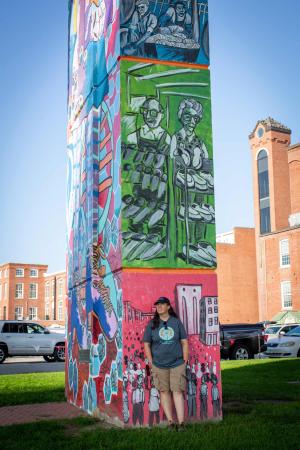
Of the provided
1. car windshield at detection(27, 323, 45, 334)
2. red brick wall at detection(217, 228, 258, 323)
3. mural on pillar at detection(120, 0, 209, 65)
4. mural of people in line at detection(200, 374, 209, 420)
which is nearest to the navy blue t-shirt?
mural of people in line at detection(200, 374, 209, 420)

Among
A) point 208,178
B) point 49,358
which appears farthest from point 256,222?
point 208,178

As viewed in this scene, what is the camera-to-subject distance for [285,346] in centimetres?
2353

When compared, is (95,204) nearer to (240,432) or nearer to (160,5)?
(160,5)

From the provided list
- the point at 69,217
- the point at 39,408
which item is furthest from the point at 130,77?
the point at 39,408

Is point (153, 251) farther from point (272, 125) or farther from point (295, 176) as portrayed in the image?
point (272, 125)

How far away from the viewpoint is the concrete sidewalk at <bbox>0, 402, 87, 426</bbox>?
28.8 feet

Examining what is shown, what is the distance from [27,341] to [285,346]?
10861 millimetres

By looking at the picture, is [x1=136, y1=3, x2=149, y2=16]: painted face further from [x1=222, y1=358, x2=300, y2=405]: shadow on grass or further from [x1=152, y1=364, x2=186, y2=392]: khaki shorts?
[x1=222, y1=358, x2=300, y2=405]: shadow on grass

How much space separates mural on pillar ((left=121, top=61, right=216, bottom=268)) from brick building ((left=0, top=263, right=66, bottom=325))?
261 feet

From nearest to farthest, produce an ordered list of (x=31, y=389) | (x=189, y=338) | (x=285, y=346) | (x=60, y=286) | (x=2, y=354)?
(x=189, y=338)
(x=31, y=389)
(x=285, y=346)
(x=2, y=354)
(x=60, y=286)

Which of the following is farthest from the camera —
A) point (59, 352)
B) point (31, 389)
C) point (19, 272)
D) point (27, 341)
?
point (19, 272)

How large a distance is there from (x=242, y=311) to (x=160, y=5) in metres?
59.3

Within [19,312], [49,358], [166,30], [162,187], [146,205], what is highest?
[166,30]

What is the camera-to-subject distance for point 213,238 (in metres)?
8.80
